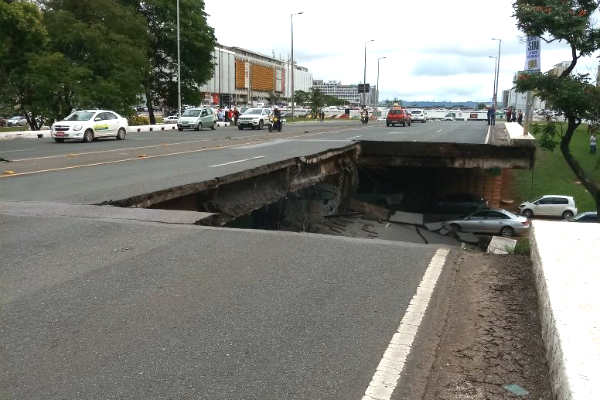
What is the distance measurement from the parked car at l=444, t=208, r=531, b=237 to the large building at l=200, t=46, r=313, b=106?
84.9 m

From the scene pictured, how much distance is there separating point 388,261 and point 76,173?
32.0 feet

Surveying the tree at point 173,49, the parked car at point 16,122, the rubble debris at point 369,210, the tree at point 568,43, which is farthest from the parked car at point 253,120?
the parked car at point 16,122

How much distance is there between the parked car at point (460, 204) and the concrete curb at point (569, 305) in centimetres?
2377

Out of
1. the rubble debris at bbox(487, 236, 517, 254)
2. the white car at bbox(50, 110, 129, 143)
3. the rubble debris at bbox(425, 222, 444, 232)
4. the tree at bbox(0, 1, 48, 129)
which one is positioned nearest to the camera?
the rubble debris at bbox(487, 236, 517, 254)

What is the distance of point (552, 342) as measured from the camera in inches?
140

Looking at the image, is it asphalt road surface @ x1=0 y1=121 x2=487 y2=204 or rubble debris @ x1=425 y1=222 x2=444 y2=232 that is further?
rubble debris @ x1=425 y1=222 x2=444 y2=232

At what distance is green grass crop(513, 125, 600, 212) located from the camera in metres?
30.1

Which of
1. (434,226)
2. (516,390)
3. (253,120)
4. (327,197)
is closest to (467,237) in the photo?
(434,226)

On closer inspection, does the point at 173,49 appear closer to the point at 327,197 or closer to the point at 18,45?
the point at 18,45

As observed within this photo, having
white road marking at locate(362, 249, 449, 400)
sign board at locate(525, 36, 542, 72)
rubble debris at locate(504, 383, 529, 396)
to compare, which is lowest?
rubble debris at locate(504, 383, 529, 396)

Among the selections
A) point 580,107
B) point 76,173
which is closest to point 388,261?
point 76,173

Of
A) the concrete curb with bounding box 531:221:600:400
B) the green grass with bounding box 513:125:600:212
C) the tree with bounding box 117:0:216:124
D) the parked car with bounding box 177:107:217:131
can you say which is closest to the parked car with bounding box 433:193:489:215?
the green grass with bounding box 513:125:600:212

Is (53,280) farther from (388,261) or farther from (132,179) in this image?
(132,179)

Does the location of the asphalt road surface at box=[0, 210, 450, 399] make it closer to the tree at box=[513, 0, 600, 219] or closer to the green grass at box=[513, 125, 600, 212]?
the tree at box=[513, 0, 600, 219]
